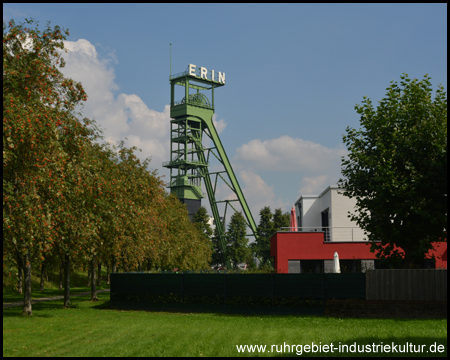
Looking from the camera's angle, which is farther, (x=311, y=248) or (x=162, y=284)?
(x=311, y=248)

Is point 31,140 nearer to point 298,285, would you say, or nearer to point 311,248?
point 298,285

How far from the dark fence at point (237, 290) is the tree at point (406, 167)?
12.2 ft

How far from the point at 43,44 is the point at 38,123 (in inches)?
185

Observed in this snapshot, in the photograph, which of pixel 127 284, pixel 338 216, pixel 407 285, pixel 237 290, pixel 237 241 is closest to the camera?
pixel 407 285

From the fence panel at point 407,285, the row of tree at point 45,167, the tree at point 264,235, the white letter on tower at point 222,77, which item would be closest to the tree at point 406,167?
the fence panel at point 407,285

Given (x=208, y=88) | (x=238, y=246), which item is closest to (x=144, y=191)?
(x=238, y=246)

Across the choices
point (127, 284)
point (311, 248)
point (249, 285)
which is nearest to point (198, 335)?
point (249, 285)

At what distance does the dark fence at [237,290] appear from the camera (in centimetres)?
2302

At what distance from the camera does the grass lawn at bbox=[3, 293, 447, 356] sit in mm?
13430

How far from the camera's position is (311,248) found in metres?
34.8

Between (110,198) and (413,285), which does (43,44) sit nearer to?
(110,198)

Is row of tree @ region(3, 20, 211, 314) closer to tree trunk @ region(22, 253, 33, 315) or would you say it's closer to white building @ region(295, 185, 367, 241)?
tree trunk @ region(22, 253, 33, 315)

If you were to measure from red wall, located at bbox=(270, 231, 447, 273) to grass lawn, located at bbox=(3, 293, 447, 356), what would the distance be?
40.9 ft

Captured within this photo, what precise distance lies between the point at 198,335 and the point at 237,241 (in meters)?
72.6
